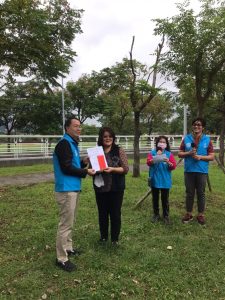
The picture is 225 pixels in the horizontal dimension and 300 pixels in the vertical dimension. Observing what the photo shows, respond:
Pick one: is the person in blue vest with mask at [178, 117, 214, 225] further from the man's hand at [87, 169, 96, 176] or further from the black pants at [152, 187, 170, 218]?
the man's hand at [87, 169, 96, 176]

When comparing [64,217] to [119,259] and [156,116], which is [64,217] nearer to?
[119,259]

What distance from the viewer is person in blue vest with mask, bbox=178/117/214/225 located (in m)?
6.55

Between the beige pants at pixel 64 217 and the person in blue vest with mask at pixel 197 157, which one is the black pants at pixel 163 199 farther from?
the beige pants at pixel 64 217

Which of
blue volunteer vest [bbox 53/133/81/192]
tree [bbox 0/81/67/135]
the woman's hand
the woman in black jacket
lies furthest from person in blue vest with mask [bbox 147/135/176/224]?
tree [bbox 0/81/67/135]

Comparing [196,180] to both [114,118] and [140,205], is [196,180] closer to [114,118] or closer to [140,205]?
[140,205]

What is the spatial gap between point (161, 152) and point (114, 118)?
25.9 metres

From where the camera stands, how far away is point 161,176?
21.7 ft

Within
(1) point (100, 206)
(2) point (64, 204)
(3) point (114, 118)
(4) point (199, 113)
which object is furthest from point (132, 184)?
(3) point (114, 118)

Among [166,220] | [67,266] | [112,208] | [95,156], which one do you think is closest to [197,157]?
[166,220]

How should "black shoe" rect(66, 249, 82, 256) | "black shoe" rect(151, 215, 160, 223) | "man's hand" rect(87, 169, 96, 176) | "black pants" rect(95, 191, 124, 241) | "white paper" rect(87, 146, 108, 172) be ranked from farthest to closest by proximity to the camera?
1. "black shoe" rect(151, 215, 160, 223)
2. "black pants" rect(95, 191, 124, 241)
3. "black shoe" rect(66, 249, 82, 256)
4. "white paper" rect(87, 146, 108, 172)
5. "man's hand" rect(87, 169, 96, 176)

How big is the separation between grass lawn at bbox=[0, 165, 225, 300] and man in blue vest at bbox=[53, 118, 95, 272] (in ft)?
0.92

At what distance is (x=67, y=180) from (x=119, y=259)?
1.34 metres

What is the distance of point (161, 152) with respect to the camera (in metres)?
6.61

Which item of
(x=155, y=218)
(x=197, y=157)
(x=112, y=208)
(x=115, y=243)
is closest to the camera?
(x=112, y=208)
